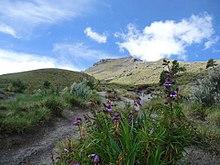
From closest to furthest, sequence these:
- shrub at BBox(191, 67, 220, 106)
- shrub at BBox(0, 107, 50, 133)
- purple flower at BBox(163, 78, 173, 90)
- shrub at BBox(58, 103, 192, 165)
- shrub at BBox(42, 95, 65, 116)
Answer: shrub at BBox(58, 103, 192, 165) < purple flower at BBox(163, 78, 173, 90) < shrub at BBox(0, 107, 50, 133) < shrub at BBox(191, 67, 220, 106) < shrub at BBox(42, 95, 65, 116)

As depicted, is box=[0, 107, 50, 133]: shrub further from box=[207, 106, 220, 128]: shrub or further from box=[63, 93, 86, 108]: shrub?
box=[207, 106, 220, 128]: shrub

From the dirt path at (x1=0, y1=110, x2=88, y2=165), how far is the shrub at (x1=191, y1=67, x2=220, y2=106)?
4.64 meters

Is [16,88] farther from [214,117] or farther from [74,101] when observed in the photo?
[214,117]

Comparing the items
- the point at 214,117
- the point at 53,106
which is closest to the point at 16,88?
the point at 53,106

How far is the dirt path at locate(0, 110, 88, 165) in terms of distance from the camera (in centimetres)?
1020

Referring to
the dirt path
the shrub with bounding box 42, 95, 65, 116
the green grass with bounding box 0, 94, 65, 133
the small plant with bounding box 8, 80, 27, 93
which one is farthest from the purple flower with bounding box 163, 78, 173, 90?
the small plant with bounding box 8, 80, 27, 93

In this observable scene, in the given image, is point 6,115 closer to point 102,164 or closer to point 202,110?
point 202,110

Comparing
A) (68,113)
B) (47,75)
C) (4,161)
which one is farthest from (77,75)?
(4,161)

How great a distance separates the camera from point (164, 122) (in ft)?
24.4

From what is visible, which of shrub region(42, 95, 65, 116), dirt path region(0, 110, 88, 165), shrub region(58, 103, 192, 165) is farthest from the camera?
shrub region(42, 95, 65, 116)

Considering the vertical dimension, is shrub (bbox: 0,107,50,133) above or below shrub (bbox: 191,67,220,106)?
below

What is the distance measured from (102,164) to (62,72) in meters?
64.3

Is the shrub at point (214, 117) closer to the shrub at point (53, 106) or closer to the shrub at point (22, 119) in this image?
the shrub at point (22, 119)

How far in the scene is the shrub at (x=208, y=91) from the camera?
15.0m
